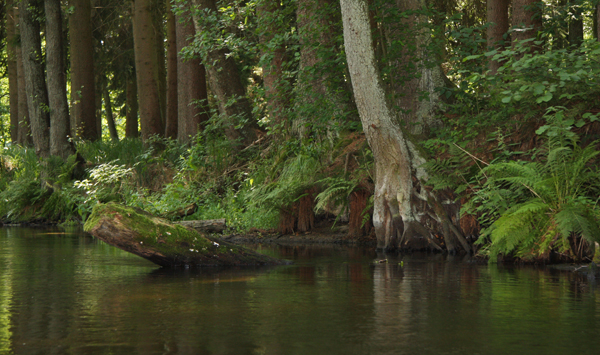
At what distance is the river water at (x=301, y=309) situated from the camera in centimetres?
441

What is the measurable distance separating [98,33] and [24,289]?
1892 cm

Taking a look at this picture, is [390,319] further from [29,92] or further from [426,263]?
[29,92]

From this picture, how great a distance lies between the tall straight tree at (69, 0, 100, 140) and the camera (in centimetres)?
2047

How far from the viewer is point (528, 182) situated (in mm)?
8719

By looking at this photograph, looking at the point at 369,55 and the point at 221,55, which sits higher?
the point at 221,55

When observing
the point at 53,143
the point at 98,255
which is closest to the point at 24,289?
the point at 98,255

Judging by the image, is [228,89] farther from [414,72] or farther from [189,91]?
[414,72]

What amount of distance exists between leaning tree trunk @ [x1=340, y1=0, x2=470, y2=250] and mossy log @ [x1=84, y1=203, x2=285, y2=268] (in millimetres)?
2439

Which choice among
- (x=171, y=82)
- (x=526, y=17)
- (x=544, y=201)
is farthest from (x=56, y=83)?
A: (x=544, y=201)

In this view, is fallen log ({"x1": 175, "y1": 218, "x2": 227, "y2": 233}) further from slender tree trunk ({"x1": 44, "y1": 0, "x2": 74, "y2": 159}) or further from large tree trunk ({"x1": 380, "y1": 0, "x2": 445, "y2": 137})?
slender tree trunk ({"x1": 44, "y1": 0, "x2": 74, "y2": 159})

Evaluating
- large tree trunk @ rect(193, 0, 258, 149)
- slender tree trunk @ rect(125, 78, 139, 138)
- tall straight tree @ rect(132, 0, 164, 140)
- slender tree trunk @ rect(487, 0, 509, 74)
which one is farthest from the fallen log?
slender tree trunk @ rect(125, 78, 139, 138)

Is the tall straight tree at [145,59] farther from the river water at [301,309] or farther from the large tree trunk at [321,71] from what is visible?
the river water at [301,309]

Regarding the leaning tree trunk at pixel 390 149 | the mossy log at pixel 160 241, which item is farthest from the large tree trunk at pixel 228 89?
the mossy log at pixel 160 241

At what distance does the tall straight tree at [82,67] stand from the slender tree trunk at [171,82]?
2.39 meters
